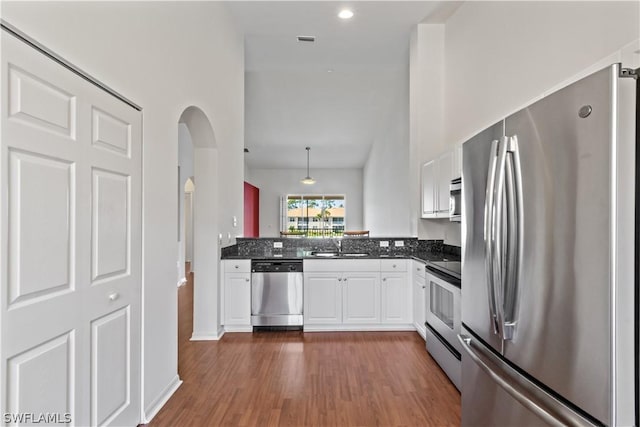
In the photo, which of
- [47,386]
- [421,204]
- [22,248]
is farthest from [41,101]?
[421,204]

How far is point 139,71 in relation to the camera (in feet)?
6.68

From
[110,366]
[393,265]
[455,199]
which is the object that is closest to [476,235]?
[455,199]

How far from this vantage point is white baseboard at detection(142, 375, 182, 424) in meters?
2.11

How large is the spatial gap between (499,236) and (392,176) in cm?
545

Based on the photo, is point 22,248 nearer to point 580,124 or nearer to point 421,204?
point 580,124

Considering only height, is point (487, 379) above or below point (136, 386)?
above

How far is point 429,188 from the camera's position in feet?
12.6

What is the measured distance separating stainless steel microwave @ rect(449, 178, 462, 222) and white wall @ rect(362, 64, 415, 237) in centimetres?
121

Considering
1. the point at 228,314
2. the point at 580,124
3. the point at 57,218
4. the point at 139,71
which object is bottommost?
the point at 228,314

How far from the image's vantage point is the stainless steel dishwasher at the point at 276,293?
12.5 feet

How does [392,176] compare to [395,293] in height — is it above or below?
above

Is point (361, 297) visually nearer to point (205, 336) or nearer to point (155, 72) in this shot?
point (205, 336)

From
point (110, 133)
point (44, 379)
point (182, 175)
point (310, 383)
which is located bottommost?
point (310, 383)

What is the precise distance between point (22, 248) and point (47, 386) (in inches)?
22.7
